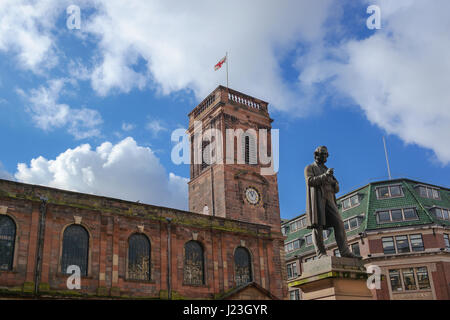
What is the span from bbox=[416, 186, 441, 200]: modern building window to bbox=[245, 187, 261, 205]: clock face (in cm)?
1980

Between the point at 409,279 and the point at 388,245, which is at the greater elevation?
the point at 388,245

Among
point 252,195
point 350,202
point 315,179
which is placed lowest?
point 315,179

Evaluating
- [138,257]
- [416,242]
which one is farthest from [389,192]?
[138,257]

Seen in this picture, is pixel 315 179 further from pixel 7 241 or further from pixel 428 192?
pixel 428 192

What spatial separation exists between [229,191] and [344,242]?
33.3m

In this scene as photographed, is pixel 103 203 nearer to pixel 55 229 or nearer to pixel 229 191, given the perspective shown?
pixel 55 229

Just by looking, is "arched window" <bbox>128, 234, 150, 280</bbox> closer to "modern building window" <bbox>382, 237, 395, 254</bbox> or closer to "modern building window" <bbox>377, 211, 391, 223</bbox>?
"modern building window" <bbox>382, 237, 395, 254</bbox>

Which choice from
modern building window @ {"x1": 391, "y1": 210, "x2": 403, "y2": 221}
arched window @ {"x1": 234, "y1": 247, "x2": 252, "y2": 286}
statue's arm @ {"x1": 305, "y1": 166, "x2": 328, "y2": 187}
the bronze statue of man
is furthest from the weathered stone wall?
statue's arm @ {"x1": 305, "y1": 166, "x2": 328, "y2": 187}

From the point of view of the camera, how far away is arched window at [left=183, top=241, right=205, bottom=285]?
35.6 metres

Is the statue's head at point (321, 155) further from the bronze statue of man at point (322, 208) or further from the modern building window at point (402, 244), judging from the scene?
the modern building window at point (402, 244)

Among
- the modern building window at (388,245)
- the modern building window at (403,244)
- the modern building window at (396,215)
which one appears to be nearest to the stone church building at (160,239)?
the modern building window at (388,245)

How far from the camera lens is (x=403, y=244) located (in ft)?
159

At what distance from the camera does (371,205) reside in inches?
2085

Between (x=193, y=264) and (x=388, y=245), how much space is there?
2347 centimetres
